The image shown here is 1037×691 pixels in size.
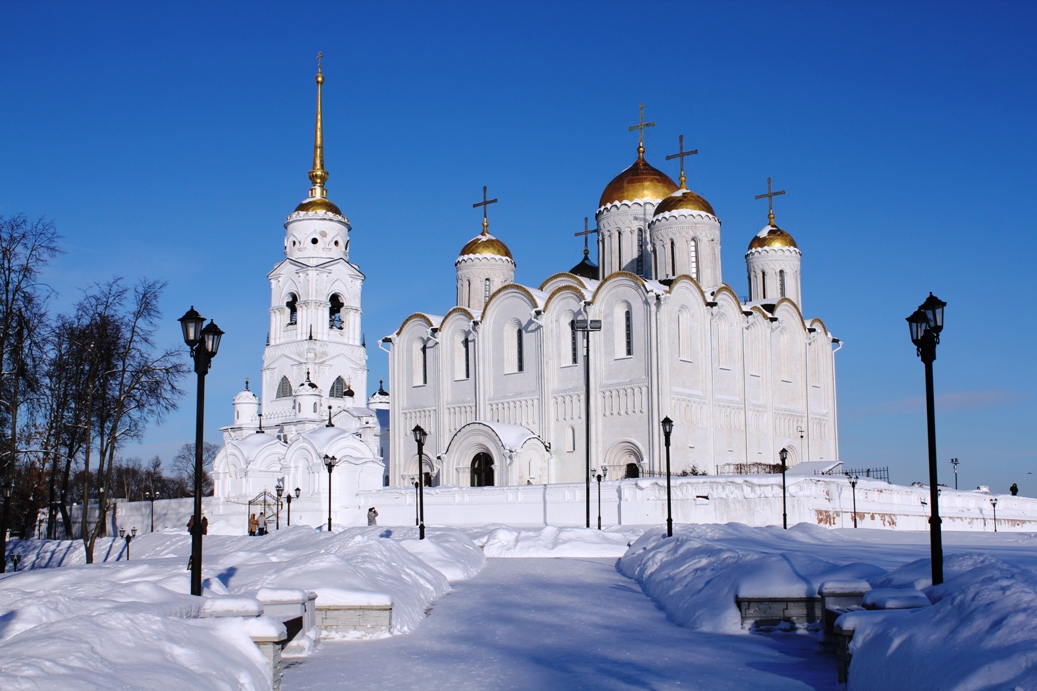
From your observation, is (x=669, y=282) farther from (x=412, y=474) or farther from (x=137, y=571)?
(x=137, y=571)

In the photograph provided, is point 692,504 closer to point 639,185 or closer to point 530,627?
point 639,185

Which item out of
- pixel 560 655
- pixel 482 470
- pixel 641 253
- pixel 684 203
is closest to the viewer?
pixel 560 655

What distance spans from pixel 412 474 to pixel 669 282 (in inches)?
542

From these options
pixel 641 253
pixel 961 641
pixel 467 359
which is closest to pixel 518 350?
pixel 467 359

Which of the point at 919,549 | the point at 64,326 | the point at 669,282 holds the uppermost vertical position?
the point at 669,282

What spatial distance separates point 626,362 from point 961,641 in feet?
108

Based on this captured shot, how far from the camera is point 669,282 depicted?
135 ft

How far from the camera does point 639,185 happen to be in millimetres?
45844

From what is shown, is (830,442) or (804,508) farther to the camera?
(830,442)

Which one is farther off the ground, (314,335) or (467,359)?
(314,335)

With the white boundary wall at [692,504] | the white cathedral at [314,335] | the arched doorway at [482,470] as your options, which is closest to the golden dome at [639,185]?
the arched doorway at [482,470]

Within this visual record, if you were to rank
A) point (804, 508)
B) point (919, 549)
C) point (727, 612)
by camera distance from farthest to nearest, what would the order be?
point (804, 508)
point (919, 549)
point (727, 612)

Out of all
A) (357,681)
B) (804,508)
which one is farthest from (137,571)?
(804,508)

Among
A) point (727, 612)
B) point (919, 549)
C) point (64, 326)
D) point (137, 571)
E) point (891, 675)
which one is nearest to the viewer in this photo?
point (891, 675)
